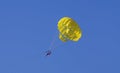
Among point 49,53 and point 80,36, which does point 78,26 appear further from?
point 49,53

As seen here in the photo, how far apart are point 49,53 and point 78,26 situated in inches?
263

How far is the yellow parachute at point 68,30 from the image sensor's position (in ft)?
241

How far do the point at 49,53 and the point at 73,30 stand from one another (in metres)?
5.62

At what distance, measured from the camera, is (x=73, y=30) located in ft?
Answer: 242

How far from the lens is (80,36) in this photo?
7312 centimetres

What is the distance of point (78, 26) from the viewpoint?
7338 centimetres

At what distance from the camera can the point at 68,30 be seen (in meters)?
74.2

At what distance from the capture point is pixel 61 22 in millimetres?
74438

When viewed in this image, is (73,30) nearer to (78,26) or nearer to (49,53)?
(78,26)

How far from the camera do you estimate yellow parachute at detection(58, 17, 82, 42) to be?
7350cm

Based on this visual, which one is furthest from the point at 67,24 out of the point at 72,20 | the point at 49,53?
the point at 49,53

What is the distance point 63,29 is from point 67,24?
1.31 m

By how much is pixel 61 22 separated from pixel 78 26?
3.13 metres

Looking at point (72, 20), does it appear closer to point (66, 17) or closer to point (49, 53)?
point (66, 17)
